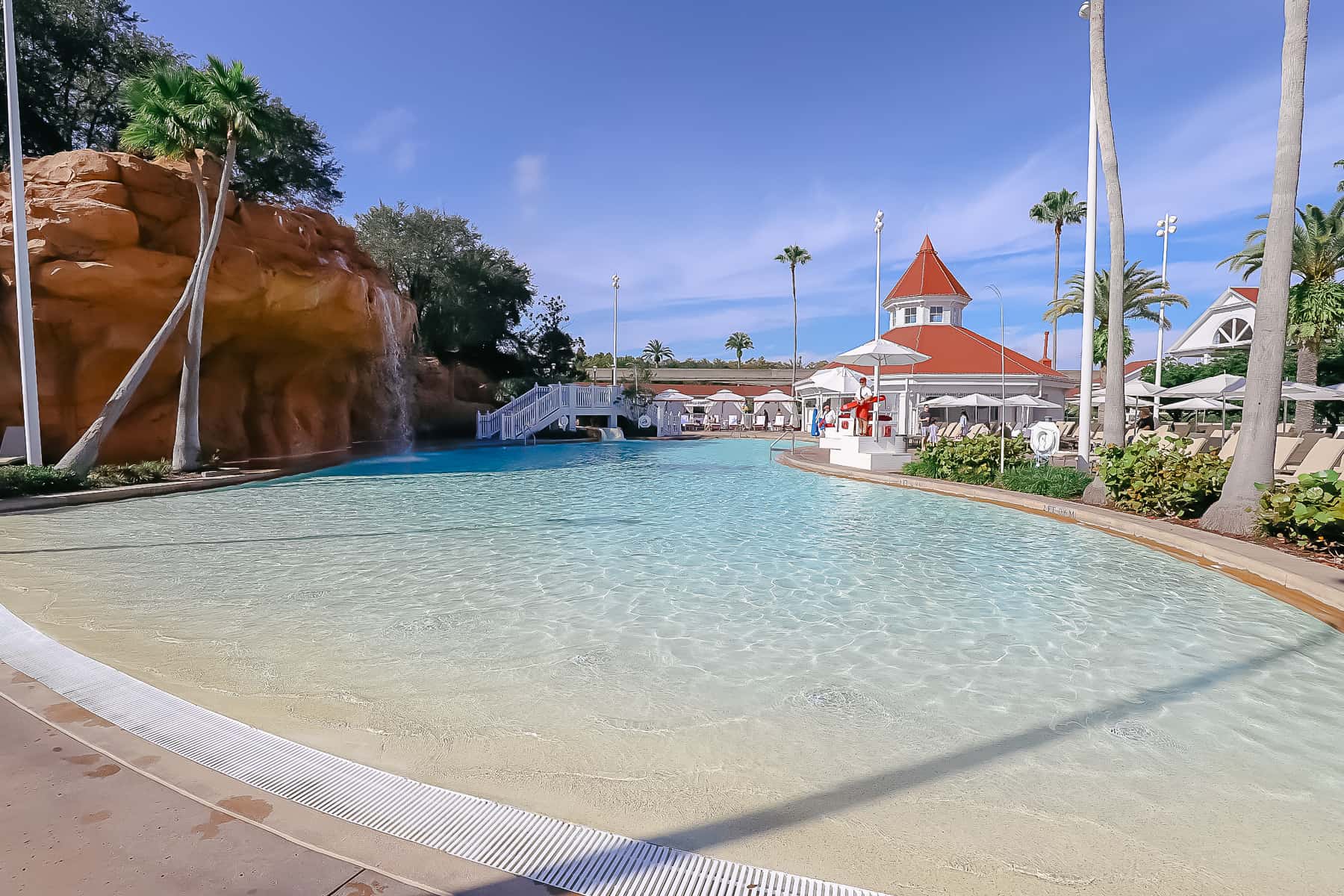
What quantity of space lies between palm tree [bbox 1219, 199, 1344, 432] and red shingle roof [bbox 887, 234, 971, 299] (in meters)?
16.5

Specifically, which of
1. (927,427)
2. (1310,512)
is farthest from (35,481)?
(927,427)

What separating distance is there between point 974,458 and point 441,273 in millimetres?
27538

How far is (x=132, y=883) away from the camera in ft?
7.22

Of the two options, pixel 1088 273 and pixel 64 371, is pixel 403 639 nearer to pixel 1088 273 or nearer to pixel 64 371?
pixel 1088 273

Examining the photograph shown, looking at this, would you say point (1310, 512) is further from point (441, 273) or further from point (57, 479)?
point (441, 273)

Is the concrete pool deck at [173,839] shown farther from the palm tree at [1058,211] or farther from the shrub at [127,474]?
the palm tree at [1058,211]

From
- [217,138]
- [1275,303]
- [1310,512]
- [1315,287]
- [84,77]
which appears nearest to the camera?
[1310,512]

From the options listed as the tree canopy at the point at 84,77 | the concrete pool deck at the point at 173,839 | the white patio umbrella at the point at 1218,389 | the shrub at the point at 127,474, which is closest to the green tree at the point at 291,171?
the tree canopy at the point at 84,77

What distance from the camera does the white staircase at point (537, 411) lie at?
3250 cm

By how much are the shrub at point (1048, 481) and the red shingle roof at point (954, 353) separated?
19758mm

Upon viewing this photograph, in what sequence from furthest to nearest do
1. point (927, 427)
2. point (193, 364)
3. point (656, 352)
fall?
point (656, 352)
point (927, 427)
point (193, 364)

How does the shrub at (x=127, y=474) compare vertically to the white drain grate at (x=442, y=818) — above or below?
above

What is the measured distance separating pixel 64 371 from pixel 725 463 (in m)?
17.4

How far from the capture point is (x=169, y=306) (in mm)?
17172
